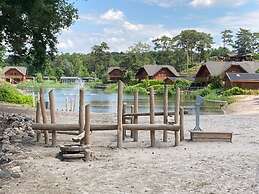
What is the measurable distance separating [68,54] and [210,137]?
164780mm

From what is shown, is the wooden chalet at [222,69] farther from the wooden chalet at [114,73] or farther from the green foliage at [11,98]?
the green foliage at [11,98]

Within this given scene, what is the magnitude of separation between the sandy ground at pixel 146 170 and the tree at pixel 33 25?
650 cm

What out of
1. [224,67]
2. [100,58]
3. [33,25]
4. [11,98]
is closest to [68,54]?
[100,58]

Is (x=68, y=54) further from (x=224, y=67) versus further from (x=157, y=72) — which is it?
(x=224, y=67)

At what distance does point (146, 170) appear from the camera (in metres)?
11.7

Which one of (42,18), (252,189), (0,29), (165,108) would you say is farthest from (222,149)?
(0,29)

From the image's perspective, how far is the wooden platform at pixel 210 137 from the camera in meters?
17.8

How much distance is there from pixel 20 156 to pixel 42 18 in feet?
31.5

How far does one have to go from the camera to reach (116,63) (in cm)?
14600

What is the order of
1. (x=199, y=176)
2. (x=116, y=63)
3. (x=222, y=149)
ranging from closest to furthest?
(x=199, y=176) → (x=222, y=149) → (x=116, y=63)

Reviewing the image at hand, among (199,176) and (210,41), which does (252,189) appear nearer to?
(199,176)

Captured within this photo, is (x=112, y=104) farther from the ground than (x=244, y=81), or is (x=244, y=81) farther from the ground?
(x=244, y=81)

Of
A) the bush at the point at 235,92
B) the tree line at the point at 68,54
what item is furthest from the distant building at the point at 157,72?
the bush at the point at 235,92

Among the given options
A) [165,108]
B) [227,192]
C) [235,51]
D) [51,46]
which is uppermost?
[235,51]
